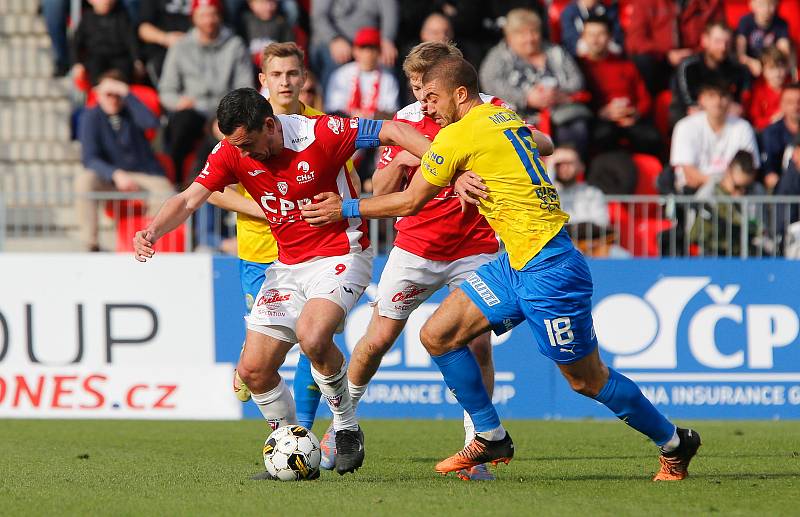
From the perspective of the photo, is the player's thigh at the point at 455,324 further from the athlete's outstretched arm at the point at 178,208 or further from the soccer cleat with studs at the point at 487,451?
the athlete's outstretched arm at the point at 178,208

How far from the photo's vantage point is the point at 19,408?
12711 millimetres

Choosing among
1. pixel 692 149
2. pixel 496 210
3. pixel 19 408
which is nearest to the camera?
pixel 496 210

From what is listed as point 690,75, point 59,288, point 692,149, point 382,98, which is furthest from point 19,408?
point 690,75

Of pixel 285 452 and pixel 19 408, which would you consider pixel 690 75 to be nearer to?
pixel 19 408

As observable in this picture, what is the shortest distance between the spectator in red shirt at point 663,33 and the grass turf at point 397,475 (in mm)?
6725

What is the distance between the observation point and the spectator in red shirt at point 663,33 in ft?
57.3

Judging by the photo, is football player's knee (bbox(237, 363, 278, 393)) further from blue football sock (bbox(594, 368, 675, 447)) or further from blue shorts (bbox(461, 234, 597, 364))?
blue football sock (bbox(594, 368, 675, 447))

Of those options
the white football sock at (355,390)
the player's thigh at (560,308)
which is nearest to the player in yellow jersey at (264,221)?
the white football sock at (355,390)

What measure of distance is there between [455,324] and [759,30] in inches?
455

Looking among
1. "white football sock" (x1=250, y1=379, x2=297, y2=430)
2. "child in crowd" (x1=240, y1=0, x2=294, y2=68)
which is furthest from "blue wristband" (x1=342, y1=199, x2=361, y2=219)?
"child in crowd" (x1=240, y1=0, x2=294, y2=68)

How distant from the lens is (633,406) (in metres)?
7.48

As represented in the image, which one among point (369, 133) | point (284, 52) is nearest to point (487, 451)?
point (369, 133)

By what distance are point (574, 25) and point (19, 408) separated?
28.2ft

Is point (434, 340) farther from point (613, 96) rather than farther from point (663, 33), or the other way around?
point (663, 33)
